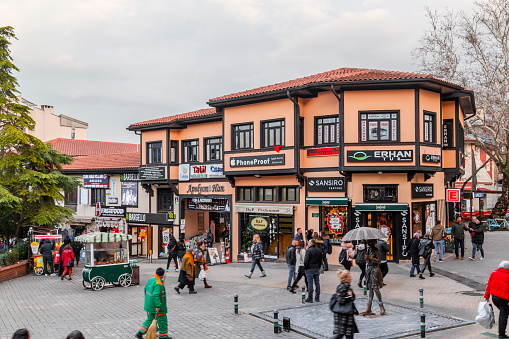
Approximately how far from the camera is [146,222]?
104 ft

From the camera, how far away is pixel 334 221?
71.6 feet

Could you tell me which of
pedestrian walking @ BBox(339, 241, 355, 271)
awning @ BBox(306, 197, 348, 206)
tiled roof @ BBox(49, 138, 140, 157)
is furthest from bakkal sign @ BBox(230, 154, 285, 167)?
tiled roof @ BBox(49, 138, 140, 157)

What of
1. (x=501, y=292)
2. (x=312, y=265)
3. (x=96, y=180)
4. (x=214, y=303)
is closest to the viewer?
(x=501, y=292)

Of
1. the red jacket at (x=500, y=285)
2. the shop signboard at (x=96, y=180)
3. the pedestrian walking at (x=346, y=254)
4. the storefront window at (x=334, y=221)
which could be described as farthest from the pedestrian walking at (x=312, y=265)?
the shop signboard at (x=96, y=180)

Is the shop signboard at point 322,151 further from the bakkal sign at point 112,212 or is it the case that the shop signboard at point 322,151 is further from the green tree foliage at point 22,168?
the bakkal sign at point 112,212

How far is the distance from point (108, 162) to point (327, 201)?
20.4 m

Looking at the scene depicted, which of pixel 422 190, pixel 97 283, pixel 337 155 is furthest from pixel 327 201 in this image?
pixel 97 283

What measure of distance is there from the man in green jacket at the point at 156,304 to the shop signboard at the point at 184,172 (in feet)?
62.2

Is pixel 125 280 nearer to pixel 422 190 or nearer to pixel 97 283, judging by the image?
pixel 97 283

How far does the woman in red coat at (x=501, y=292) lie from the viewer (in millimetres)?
9516

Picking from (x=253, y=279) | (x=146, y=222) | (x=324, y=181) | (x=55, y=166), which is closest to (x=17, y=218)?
(x=55, y=166)

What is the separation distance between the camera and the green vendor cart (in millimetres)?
16688

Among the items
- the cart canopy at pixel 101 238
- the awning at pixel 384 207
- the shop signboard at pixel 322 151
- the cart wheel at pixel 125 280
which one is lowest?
the cart wheel at pixel 125 280

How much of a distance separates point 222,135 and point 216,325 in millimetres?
15856
